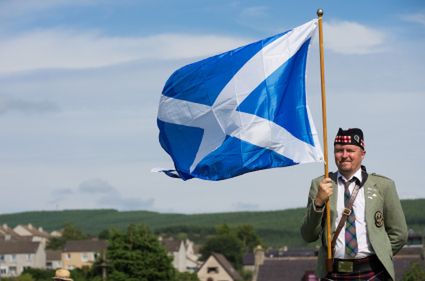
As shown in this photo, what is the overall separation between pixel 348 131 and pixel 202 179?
2.41 metres

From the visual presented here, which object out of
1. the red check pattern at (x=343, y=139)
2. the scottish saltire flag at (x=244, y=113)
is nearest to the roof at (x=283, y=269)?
the scottish saltire flag at (x=244, y=113)

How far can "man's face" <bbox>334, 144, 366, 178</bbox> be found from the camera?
12.4 meters

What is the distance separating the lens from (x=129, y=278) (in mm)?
113875

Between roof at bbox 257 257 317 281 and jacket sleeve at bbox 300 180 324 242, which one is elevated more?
roof at bbox 257 257 317 281

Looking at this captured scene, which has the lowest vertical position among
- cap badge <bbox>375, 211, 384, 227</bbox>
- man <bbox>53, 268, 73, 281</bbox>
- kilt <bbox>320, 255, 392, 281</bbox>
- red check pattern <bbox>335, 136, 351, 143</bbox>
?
kilt <bbox>320, 255, 392, 281</bbox>

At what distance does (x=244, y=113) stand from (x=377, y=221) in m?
2.32

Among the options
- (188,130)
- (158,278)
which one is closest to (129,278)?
(158,278)

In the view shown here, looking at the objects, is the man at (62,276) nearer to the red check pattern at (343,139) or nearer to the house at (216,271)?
the red check pattern at (343,139)

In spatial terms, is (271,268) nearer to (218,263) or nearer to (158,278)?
(158,278)

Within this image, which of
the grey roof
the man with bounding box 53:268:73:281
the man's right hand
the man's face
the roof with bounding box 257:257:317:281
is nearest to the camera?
the man's right hand

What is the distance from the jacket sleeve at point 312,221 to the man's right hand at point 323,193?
66mm

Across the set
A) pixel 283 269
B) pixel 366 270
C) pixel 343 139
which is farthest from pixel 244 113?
pixel 283 269

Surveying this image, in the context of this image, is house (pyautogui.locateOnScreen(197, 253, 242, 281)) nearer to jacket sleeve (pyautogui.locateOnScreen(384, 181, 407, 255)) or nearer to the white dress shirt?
jacket sleeve (pyautogui.locateOnScreen(384, 181, 407, 255))

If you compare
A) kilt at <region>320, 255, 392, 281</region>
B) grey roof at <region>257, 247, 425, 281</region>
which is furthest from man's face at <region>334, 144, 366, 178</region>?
grey roof at <region>257, 247, 425, 281</region>
